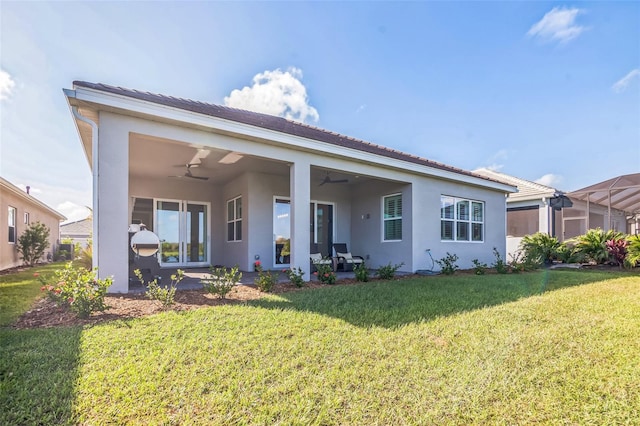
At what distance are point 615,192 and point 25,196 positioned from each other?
87.8 ft

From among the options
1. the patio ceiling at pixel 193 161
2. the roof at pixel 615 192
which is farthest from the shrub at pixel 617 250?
the patio ceiling at pixel 193 161

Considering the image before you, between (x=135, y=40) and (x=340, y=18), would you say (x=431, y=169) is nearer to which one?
(x=340, y=18)

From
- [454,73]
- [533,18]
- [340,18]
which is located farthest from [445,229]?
[340,18]

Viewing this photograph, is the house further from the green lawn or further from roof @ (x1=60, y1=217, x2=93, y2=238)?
roof @ (x1=60, y1=217, x2=93, y2=238)

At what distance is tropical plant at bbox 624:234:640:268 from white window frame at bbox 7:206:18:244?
22.0m

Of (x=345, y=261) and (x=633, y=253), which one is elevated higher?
(x=633, y=253)

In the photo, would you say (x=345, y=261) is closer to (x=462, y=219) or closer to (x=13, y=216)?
(x=462, y=219)

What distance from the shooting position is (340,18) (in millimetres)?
9852

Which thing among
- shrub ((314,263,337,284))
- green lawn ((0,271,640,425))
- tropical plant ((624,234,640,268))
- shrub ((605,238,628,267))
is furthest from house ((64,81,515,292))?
tropical plant ((624,234,640,268))

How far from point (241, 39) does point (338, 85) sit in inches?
185

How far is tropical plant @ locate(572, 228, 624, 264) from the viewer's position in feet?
37.3

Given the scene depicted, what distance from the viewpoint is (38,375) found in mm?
2844

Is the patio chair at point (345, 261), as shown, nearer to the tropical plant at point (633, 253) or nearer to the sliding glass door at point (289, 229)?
the sliding glass door at point (289, 229)

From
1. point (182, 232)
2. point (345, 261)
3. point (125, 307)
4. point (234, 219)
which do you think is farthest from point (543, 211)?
point (125, 307)
